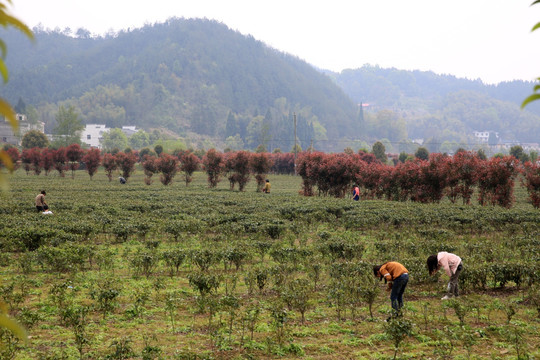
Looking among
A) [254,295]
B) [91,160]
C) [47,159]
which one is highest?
[47,159]

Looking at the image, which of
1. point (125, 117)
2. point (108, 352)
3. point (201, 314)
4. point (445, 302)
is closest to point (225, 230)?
point (201, 314)

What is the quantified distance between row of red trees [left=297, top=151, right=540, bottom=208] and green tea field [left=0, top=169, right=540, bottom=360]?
9292 mm

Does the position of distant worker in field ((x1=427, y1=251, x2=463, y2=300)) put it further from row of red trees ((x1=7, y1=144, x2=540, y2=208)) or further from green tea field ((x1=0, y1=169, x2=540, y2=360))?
row of red trees ((x1=7, y1=144, x2=540, y2=208))

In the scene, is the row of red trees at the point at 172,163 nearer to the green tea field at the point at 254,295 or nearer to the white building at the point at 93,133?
the green tea field at the point at 254,295

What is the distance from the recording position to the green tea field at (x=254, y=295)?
7559 mm

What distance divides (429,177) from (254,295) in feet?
78.0

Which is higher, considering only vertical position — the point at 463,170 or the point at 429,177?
the point at 463,170

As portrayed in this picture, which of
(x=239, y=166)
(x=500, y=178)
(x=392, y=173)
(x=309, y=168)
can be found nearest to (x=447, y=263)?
(x=500, y=178)

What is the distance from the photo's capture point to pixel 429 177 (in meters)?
31.2

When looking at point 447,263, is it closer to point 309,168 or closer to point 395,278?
point 395,278

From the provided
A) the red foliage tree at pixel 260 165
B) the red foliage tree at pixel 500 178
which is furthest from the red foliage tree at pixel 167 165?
the red foliage tree at pixel 500 178

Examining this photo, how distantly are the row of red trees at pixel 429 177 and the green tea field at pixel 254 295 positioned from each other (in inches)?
366

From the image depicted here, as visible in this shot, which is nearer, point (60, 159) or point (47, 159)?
point (60, 159)

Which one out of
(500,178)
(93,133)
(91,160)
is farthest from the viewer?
(93,133)
